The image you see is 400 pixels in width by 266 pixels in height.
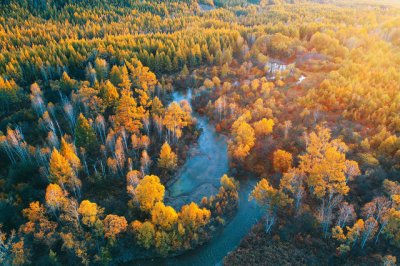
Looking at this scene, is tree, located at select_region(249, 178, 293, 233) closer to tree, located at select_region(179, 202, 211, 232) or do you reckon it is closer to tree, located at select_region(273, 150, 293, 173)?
tree, located at select_region(179, 202, 211, 232)

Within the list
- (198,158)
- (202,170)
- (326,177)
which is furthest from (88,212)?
(326,177)

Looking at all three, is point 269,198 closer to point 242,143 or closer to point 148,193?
point 242,143

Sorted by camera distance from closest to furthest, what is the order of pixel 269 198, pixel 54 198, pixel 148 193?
pixel 54 198, pixel 148 193, pixel 269 198

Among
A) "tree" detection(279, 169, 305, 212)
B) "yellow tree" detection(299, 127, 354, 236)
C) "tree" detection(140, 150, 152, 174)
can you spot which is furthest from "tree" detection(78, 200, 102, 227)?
"yellow tree" detection(299, 127, 354, 236)

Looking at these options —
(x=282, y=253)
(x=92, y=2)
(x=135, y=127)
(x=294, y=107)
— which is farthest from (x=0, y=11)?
(x=282, y=253)

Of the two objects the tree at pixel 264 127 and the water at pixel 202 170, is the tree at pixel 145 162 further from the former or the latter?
the tree at pixel 264 127

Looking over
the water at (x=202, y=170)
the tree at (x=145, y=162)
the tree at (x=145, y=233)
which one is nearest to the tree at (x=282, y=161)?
the water at (x=202, y=170)

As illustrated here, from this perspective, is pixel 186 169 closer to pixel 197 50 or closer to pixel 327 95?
pixel 327 95
